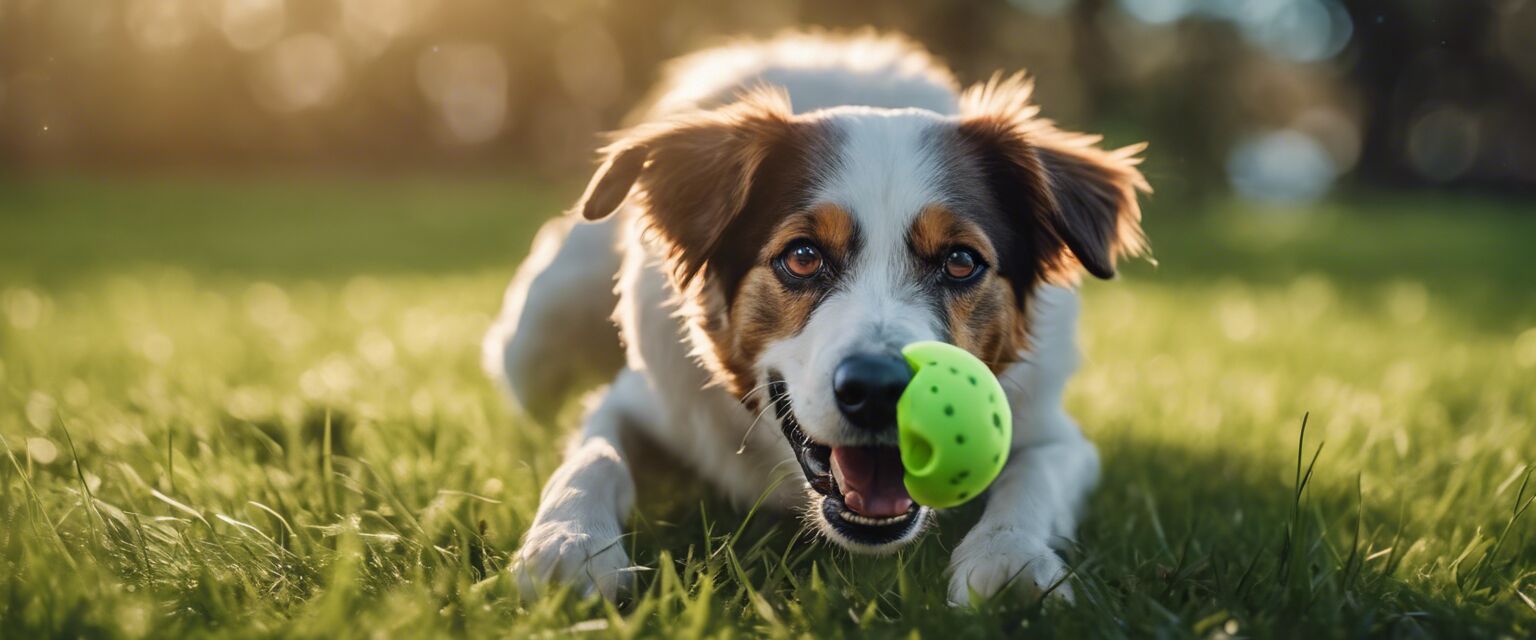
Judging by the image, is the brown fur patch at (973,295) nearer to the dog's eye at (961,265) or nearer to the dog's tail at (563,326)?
the dog's eye at (961,265)

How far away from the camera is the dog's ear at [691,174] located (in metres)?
3.23

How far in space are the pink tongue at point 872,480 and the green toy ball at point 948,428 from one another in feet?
0.57

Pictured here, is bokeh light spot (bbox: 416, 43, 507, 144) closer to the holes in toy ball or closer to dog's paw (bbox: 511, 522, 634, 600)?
dog's paw (bbox: 511, 522, 634, 600)

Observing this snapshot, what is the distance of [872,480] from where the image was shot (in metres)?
2.78

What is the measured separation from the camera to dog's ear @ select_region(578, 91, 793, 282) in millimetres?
3232

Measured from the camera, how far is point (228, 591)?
261cm

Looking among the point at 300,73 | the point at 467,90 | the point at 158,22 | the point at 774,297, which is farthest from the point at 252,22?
the point at 774,297

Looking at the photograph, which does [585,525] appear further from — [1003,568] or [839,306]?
[1003,568]

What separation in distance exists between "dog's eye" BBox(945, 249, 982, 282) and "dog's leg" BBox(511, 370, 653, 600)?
1.01 meters

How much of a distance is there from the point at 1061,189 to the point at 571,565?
1.69 m

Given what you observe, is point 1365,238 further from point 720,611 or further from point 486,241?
point 720,611

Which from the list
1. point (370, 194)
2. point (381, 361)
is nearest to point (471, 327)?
point (381, 361)

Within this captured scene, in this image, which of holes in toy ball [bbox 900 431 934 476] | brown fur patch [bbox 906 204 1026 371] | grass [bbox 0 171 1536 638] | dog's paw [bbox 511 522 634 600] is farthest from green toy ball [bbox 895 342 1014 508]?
dog's paw [bbox 511 522 634 600]

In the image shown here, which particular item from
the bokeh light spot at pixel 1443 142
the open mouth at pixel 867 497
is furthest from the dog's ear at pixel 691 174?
the bokeh light spot at pixel 1443 142
